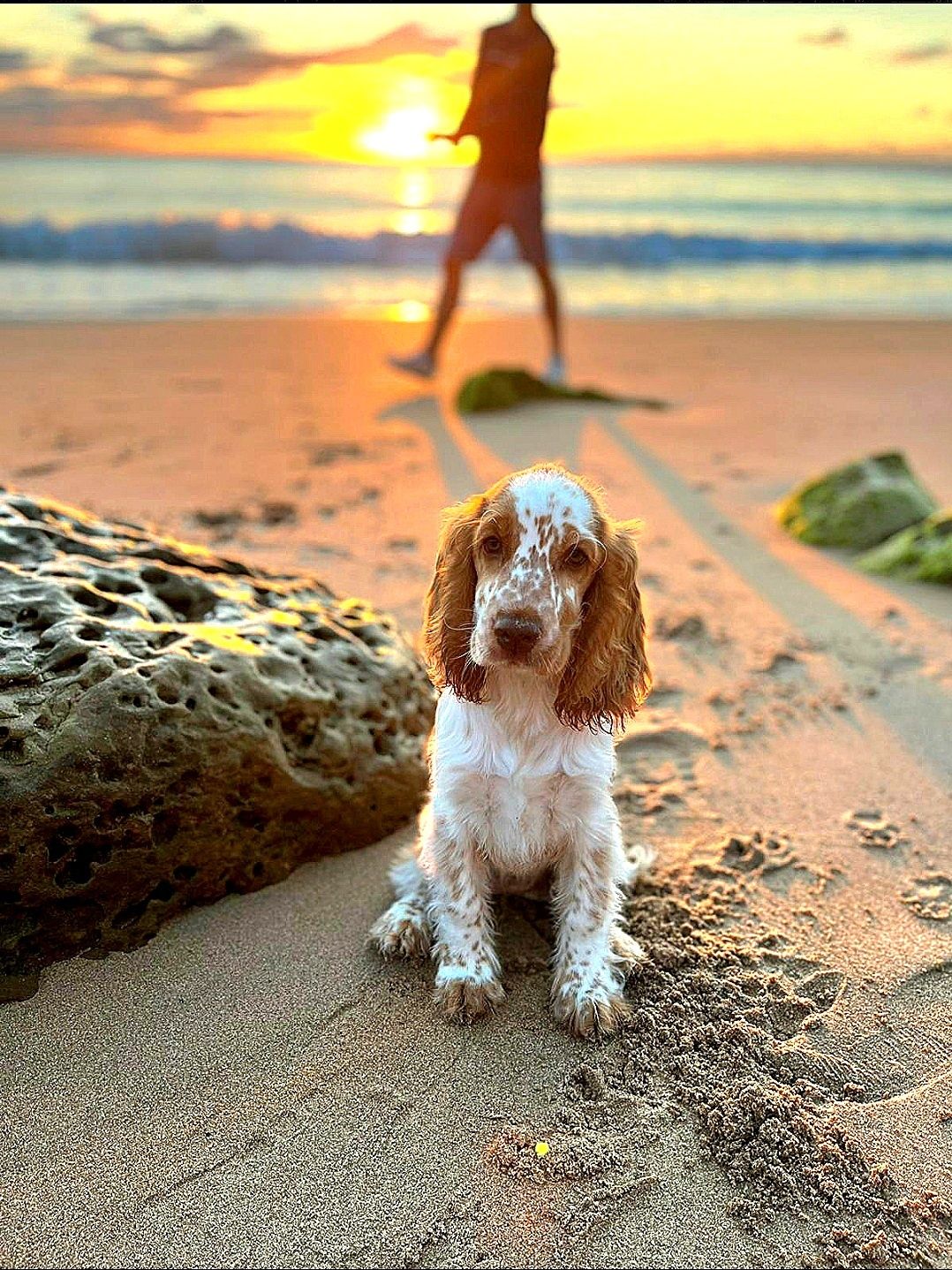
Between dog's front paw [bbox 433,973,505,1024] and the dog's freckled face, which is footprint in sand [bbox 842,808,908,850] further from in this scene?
the dog's freckled face

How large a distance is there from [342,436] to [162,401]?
2387 millimetres

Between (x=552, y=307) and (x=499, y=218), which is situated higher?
(x=499, y=218)

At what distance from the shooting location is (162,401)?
1127 cm

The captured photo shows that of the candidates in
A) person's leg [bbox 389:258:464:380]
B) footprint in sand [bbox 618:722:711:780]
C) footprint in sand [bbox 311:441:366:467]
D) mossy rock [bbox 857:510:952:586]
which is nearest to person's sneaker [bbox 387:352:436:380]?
person's leg [bbox 389:258:464:380]

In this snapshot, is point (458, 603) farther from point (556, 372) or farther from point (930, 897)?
point (556, 372)

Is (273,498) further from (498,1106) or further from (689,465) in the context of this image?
(498,1106)

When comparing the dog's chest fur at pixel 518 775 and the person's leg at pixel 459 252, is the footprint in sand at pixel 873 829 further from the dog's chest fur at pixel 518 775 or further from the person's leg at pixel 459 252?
the person's leg at pixel 459 252

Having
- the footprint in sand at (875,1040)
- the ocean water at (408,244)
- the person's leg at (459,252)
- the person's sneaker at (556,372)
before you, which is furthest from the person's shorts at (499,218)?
the ocean water at (408,244)

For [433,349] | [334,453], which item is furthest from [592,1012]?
[433,349]

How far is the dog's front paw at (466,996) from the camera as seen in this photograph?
11.1ft

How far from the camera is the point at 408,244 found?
2523cm

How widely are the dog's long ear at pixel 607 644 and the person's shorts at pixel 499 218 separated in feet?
17.2

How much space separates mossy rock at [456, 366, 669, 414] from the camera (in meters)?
10.9

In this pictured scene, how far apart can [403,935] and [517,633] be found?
4.21 ft
